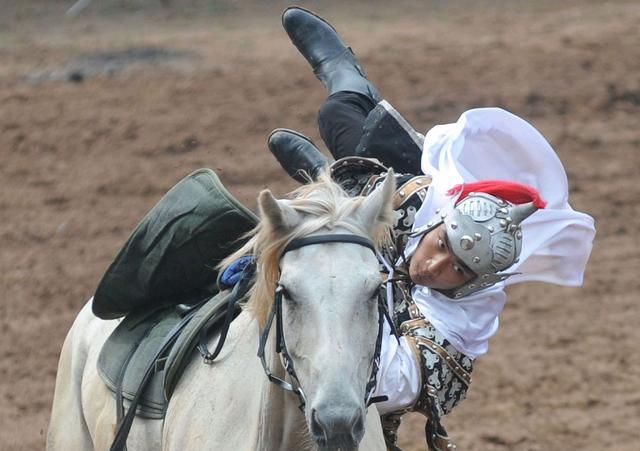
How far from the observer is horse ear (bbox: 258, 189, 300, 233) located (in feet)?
9.61

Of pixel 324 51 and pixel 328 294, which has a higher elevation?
pixel 328 294

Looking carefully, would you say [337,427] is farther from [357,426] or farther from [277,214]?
[277,214]

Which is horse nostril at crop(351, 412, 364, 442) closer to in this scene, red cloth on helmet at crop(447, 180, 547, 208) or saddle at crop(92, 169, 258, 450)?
saddle at crop(92, 169, 258, 450)

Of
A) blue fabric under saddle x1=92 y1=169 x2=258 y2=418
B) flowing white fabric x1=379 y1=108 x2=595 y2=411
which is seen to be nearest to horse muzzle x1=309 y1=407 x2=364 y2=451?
flowing white fabric x1=379 y1=108 x2=595 y2=411

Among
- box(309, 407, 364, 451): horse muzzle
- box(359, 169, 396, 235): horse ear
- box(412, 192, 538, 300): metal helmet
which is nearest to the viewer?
box(309, 407, 364, 451): horse muzzle

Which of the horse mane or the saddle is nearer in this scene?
the horse mane

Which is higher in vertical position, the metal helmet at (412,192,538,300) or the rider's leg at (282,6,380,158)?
the metal helmet at (412,192,538,300)

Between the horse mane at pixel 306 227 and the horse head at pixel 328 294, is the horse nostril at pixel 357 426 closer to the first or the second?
the horse head at pixel 328 294

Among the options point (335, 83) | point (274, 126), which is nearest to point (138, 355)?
point (335, 83)

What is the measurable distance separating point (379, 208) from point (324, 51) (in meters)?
1.99

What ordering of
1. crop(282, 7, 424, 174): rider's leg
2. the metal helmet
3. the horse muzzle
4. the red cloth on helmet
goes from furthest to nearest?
crop(282, 7, 424, 174): rider's leg → the red cloth on helmet → the metal helmet → the horse muzzle

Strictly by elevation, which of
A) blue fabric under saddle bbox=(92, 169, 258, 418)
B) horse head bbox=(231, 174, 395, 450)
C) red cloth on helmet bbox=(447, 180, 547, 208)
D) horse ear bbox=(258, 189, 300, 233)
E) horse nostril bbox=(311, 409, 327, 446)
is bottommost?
blue fabric under saddle bbox=(92, 169, 258, 418)

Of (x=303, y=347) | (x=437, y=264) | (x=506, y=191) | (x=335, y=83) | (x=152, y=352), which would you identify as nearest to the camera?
(x=303, y=347)

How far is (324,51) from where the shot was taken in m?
4.93
